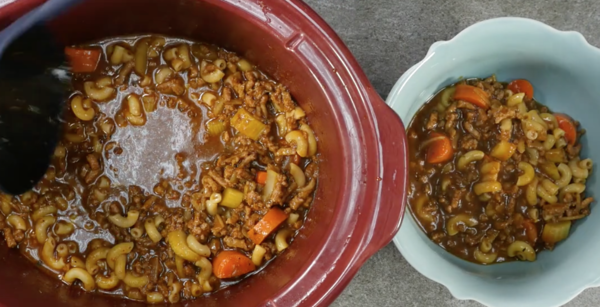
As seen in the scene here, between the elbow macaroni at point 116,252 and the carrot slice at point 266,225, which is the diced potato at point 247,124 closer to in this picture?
the carrot slice at point 266,225

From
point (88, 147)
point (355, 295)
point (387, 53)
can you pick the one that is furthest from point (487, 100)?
point (88, 147)

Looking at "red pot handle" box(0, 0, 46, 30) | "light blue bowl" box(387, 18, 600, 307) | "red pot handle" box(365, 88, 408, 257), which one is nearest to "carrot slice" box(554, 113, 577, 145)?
"light blue bowl" box(387, 18, 600, 307)

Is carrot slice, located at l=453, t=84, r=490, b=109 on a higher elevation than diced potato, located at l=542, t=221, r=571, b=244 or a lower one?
higher

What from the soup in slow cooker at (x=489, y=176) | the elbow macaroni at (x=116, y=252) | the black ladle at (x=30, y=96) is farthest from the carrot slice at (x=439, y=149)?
the black ladle at (x=30, y=96)

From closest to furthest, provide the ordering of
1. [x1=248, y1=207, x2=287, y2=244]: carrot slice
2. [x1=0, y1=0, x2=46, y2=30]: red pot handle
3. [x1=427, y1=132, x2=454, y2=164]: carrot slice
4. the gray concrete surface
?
[x1=0, y1=0, x2=46, y2=30]: red pot handle, [x1=248, y1=207, x2=287, y2=244]: carrot slice, [x1=427, y1=132, x2=454, y2=164]: carrot slice, the gray concrete surface

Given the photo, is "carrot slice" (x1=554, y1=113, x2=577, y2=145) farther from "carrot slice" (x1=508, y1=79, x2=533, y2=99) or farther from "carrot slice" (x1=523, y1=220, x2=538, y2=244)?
"carrot slice" (x1=523, y1=220, x2=538, y2=244)

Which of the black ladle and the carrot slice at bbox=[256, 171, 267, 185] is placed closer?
the black ladle

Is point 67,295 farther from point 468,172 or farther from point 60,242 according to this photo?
point 468,172

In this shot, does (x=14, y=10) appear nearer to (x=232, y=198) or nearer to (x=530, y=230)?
(x=232, y=198)

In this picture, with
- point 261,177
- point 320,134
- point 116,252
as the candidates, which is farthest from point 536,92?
point 116,252
